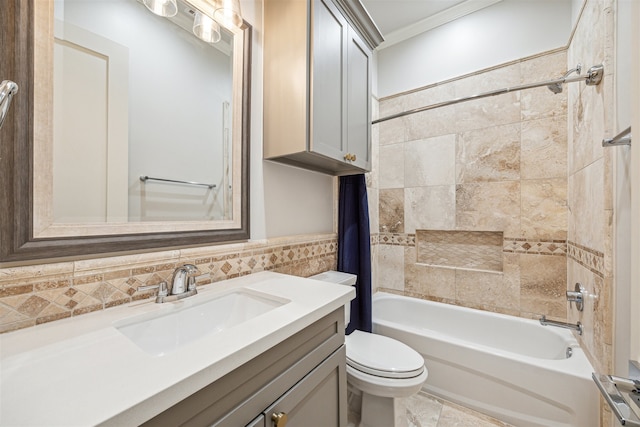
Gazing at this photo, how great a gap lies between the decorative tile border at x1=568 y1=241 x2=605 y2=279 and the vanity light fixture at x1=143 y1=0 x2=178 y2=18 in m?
2.09

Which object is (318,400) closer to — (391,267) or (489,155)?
(391,267)

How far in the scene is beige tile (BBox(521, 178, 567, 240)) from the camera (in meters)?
1.73

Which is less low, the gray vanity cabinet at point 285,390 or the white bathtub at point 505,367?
the gray vanity cabinet at point 285,390

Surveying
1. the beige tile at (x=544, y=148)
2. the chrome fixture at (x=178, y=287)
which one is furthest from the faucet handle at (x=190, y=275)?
the beige tile at (x=544, y=148)

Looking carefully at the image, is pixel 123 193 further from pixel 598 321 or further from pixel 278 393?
pixel 598 321

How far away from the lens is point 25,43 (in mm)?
683

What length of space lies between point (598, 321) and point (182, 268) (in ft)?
6.06

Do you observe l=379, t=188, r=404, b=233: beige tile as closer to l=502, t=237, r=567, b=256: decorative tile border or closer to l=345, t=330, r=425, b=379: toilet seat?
l=502, t=237, r=567, b=256: decorative tile border

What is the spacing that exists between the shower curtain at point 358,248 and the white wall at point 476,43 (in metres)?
1.26

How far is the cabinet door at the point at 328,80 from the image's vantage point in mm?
1199

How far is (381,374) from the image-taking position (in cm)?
126

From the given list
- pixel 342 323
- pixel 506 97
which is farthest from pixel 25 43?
pixel 506 97

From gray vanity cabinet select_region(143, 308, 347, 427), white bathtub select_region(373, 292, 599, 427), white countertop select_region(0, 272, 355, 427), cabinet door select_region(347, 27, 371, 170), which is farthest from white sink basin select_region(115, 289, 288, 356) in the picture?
white bathtub select_region(373, 292, 599, 427)

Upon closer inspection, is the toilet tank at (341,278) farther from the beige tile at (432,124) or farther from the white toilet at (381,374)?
the beige tile at (432,124)
